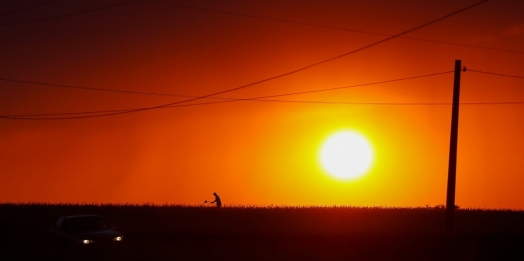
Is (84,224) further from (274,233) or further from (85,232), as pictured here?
(274,233)

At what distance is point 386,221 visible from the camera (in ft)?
203

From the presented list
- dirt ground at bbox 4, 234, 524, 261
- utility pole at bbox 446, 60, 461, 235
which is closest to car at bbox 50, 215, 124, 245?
dirt ground at bbox 4, 234, 524, 261

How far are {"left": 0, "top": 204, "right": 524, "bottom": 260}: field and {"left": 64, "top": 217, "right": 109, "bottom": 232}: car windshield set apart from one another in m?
1.05

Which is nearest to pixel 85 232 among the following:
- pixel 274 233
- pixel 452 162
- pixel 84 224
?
pixel 84 224

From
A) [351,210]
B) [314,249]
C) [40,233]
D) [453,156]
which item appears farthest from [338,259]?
[351,210]

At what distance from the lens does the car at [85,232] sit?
3378 centimetres

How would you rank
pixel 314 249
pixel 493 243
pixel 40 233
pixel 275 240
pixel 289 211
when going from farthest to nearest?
1. pixel 289 211
2. pixel 40 233
3. pixel 275 240
4. pixel 493 243
5. pixel 314 249

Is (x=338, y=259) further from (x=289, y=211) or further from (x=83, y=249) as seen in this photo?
(x=289, y=211)

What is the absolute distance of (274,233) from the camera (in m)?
48.8

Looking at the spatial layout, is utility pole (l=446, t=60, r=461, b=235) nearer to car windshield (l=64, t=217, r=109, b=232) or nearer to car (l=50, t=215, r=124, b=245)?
car (l=50, t=215, r=124, b=245)

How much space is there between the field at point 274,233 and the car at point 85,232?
58cm

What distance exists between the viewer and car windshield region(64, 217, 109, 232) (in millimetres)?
34938

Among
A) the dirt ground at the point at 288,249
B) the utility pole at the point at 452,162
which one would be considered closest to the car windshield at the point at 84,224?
the dirt ground at the point at 288,249

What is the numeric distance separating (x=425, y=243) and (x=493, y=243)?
2.99m
